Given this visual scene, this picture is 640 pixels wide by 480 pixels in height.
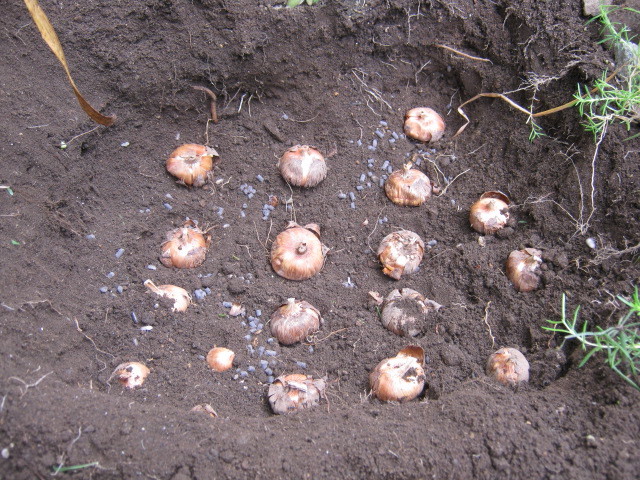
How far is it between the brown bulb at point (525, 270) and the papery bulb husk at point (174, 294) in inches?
71.4

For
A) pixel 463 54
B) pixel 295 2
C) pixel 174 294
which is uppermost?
pixel 295 2

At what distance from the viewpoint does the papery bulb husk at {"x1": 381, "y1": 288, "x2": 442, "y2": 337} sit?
261cm

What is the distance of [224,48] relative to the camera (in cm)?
318

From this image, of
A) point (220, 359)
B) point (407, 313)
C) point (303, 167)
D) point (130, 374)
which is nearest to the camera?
point (130, 374)

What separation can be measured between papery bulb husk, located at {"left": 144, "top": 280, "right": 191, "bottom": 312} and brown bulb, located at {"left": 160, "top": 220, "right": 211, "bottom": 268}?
0.60ft

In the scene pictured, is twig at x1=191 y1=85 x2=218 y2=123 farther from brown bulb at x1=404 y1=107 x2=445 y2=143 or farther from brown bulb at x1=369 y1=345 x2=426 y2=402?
brown bulb at x1=369 y1=345 x2=426 y2=402

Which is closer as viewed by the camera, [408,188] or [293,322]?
[293,322]

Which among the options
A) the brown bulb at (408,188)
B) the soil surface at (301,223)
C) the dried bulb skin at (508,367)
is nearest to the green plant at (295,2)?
the soil surface at (301,223)

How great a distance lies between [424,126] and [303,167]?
36.8 inches

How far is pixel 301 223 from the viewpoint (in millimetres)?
3158

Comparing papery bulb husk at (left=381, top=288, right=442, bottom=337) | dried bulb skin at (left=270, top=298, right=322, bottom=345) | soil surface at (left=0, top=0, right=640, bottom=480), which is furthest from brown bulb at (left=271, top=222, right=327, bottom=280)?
papery bulb husk at (left=381, top=288, right=442, bottom=337)

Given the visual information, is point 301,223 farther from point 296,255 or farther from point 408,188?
point 408,188

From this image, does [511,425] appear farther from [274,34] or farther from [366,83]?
[274,34]

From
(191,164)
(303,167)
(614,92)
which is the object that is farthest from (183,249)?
(614,92)
